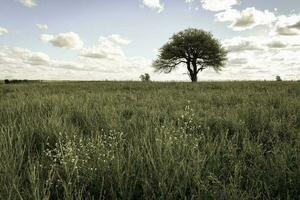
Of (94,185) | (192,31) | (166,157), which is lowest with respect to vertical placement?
(94,185)

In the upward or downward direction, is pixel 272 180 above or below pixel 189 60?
below

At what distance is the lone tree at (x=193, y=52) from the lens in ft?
148

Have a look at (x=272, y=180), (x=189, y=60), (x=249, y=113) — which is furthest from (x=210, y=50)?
(x=272, y=180)

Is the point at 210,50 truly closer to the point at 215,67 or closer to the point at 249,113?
the point at 215,67

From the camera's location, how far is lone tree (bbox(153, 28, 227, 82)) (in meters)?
45.2

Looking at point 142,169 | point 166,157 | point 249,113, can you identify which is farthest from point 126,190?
point 249,113

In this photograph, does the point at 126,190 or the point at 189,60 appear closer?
the point at 126,190

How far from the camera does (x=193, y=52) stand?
1826 inches

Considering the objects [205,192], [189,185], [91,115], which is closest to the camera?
[205,192]

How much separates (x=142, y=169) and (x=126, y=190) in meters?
0.24

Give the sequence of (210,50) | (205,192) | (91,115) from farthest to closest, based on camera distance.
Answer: (210,50)
(91,115)
(205,192)

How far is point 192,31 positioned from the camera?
47188 mm

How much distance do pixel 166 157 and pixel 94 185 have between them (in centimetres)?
62

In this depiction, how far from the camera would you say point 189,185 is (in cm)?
209
